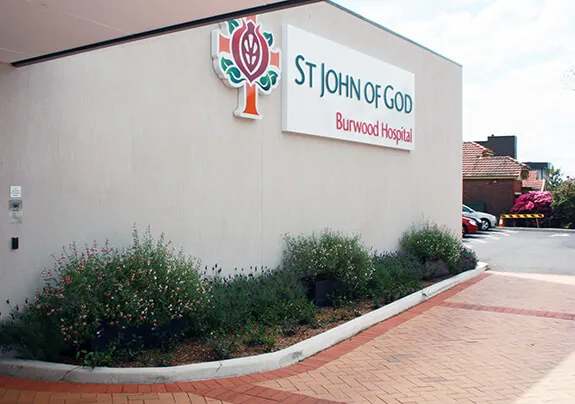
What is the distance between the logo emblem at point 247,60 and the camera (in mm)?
8766

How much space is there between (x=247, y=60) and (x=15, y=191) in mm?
4343

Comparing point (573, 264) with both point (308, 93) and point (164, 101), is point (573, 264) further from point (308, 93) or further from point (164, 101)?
point (164, 101)

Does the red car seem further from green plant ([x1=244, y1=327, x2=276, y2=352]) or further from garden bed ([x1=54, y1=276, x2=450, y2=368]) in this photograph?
green plant ([x1=244, y1=327, x2=276, y2=352])

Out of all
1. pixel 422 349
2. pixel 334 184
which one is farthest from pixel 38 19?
pixel 334 184

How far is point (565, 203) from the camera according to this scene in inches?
1334

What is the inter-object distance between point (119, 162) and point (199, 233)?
1.71m

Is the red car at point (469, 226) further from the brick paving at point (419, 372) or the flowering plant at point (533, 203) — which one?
the brick paving at point (419, 372)

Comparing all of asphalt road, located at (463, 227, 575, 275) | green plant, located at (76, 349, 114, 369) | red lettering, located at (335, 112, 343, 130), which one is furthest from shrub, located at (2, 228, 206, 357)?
asphalt road, located at (463, 227, 575, 275)

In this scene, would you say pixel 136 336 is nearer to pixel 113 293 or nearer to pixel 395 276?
pixel 113 293

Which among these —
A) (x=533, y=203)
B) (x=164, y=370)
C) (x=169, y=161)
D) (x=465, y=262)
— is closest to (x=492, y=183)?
(x=533, y=203)

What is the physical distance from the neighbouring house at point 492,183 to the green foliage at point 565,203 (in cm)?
269

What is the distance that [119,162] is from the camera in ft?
24.1

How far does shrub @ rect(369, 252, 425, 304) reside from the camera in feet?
32.8

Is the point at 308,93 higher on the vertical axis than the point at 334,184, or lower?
higher
